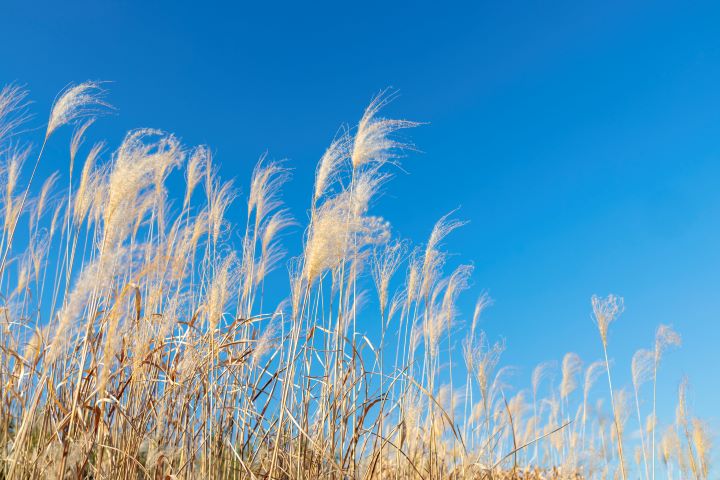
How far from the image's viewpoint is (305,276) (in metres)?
3.54

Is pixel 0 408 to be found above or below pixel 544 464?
below

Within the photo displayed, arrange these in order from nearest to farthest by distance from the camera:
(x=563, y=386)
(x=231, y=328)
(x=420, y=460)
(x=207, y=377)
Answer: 1. (x=207, y=377)
2. (x=231, y=328)
3. (x=420, y=460)
4. (x=563, y=386)

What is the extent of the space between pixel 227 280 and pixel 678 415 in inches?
263

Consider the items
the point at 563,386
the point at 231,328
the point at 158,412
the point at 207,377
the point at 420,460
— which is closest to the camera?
the point at 158,412

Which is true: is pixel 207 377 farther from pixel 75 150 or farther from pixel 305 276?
pixel 75 150

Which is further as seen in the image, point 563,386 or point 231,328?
point 563,386

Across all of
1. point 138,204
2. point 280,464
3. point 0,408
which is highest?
point 138,204

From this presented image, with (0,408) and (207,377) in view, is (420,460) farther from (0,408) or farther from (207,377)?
(0,408)

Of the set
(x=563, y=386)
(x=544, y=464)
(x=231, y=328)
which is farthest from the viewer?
(x=544, y=464)

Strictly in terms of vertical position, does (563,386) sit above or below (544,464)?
above

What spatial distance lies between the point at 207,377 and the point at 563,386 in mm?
4955

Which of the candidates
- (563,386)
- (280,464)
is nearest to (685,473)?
(563,386)

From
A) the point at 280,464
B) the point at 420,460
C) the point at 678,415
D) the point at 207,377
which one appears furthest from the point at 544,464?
the point at 207,377

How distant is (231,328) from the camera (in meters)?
3.82
